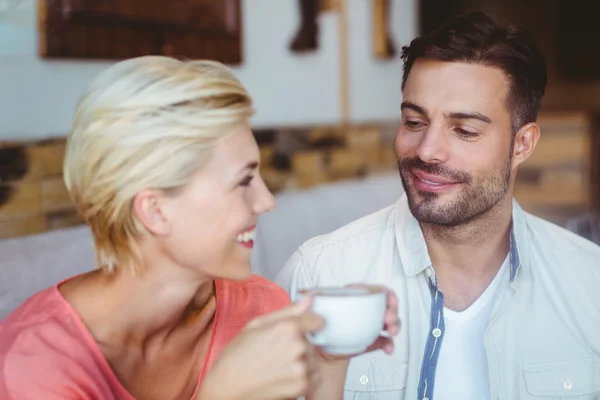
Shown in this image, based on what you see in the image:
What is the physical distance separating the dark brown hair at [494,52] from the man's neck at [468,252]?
195mm

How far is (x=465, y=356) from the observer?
1.23 m

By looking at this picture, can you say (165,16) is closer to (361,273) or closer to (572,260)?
(361,273)

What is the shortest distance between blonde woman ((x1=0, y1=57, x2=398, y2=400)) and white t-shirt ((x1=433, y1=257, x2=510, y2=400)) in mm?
321

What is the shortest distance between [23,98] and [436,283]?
3.09 feet

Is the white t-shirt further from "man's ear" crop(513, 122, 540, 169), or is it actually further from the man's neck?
"man's ear" crop(513, 122, 540, 169)

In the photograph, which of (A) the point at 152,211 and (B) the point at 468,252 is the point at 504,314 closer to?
(B) the point at 468,252

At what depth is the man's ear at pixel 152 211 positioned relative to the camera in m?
0.84

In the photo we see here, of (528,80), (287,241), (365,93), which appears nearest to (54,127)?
(287,241)

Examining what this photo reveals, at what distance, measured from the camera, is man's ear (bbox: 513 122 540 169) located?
1.39 meters

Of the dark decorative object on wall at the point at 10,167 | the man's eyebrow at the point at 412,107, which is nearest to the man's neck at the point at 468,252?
the man's eyebrow at the point at 412,107

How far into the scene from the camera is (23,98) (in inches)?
59.1

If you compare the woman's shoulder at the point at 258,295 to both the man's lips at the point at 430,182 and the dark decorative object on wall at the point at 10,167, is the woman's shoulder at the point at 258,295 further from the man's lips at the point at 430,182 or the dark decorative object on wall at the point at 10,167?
the dark decorative object on wall at the point at 10,167

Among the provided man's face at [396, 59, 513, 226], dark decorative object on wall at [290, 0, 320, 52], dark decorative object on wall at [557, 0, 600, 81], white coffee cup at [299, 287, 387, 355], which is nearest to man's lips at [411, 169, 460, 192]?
man's face at [396, 59, 513, 226]

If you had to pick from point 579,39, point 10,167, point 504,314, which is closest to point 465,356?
point 504,314
